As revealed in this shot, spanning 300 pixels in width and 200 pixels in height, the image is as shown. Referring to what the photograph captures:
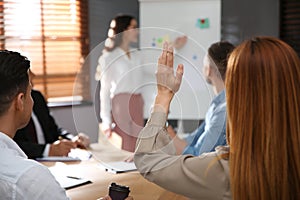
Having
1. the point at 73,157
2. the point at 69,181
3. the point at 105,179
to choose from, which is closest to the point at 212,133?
the point at 105,179

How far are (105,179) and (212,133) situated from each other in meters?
0.47

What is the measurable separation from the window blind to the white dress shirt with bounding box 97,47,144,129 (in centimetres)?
226

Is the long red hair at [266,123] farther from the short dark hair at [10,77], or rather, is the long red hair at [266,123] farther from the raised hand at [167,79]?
the short dark hair at [10,77]

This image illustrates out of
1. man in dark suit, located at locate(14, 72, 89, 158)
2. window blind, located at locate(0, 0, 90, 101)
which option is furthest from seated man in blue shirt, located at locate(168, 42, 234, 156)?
window blind, located at locate(0, 0, 90, 101)

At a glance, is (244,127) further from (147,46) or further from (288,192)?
(147,46)

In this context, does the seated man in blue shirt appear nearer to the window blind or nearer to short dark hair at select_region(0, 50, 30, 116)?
short dark hair at select_region(0, 50, 30, 116)

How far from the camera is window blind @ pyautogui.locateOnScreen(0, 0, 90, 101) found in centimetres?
355

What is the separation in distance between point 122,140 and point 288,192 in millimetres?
615

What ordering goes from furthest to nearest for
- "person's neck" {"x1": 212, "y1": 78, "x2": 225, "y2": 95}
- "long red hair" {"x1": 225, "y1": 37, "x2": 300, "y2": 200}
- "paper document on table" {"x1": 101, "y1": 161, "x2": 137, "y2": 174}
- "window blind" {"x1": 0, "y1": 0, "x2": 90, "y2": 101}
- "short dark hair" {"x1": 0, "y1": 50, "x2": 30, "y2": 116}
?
"window blind" {"x1": 0, "y1": 0, "x2": 90, "y2": 101} < "paper document on table" {"x1": 101, "y1": 161, "x2": 137, "y2": 174} < "person's neck" {"x1": 212, "y1": 78, "x2": 225, "y2": 95} < "short dark hair" {"x1": 0, "y1": 50, "x2": 30, "y2": 116} < "long red hair" {"x1": 225, "y1": 37, "x2": 300, "y2": 200}

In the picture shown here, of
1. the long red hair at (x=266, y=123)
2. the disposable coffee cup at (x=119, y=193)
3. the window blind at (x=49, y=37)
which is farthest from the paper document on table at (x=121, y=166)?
the window blind at (x=49, y=37)

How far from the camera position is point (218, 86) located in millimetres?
1665

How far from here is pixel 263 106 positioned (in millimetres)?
898

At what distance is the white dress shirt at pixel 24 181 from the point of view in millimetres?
1020

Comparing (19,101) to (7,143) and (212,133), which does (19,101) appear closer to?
(7,143)
